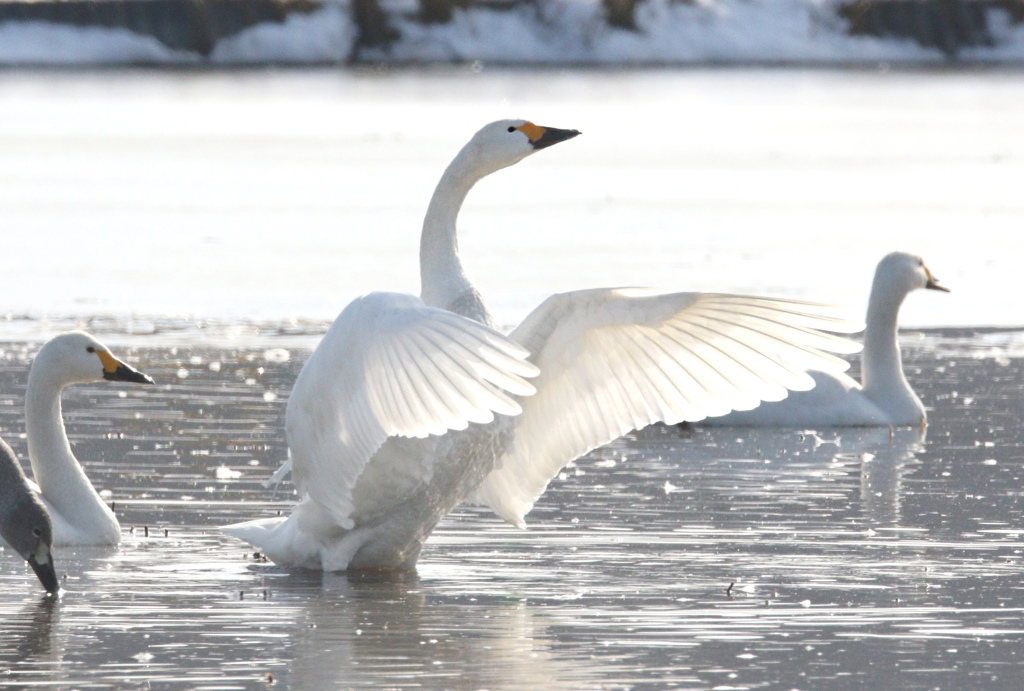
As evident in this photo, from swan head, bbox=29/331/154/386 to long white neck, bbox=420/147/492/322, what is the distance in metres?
1.41

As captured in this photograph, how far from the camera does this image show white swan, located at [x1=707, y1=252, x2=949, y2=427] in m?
10.9

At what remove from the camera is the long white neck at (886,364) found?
10922 millimetres

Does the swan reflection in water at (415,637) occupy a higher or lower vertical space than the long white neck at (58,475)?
lower

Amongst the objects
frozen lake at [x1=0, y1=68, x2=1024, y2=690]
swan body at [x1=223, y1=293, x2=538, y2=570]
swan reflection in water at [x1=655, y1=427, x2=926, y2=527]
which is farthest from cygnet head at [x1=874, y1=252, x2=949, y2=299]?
swan body at [x1=223, y1=293, x2=538, y2=570]

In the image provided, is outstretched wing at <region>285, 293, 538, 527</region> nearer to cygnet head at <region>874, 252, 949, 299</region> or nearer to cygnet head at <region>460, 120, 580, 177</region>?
cygnet head at <region>460, 120, 580, 177</region>

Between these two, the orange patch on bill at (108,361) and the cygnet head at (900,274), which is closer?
the orange patch on bill at (108,361)

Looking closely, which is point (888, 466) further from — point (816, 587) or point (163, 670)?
point (163, 670)

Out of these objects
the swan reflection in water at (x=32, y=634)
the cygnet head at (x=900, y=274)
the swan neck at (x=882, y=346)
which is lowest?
the swan reflection in water at (x=32, y=634)

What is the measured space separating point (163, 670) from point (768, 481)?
4.08 m

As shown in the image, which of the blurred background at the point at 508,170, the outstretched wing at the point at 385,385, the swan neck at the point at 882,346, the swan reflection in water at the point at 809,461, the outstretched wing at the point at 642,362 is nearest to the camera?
the outstretched wing at the point at 385,385

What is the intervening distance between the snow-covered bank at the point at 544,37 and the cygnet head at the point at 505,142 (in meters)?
52.7

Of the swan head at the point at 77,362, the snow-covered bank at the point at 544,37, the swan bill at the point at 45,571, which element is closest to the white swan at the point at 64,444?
the swan head at the point at 77,362

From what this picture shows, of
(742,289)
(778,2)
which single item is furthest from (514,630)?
(778,2)

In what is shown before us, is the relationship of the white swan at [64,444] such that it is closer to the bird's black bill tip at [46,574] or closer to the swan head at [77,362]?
the swan head at [77,362]
